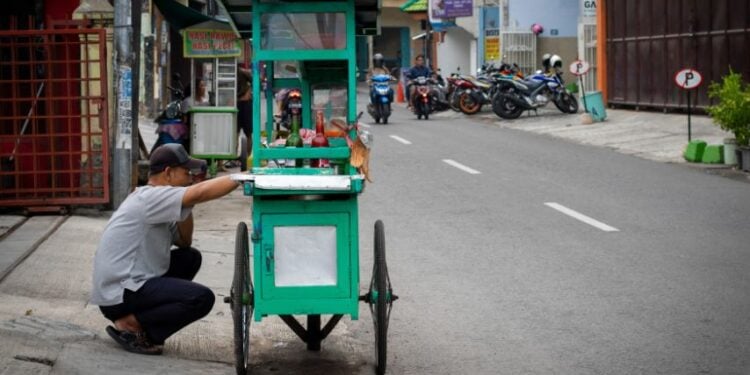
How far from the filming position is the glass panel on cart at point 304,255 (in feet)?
23.2

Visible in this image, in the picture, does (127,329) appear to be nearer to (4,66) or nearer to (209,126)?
(4,66)

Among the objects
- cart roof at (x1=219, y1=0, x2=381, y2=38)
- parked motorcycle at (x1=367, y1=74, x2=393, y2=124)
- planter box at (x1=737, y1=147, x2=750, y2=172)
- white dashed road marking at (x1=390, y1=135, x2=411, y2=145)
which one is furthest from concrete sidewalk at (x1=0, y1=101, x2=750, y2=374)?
parked motorcycle at (x1=367, y1=74, x2=393, y2=124)

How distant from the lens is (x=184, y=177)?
7387mm

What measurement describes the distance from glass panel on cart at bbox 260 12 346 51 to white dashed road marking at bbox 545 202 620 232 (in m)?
6.23

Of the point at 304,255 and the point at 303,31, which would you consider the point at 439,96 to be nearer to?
the point at 303,31

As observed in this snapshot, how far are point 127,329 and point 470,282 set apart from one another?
3591mm

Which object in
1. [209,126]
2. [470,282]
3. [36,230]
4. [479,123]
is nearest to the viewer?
[470,282]

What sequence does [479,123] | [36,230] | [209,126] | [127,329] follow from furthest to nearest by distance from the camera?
[479,123]
[209,126]
[36,230]
[127,329]

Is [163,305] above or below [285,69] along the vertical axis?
below

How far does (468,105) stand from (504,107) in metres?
2.39

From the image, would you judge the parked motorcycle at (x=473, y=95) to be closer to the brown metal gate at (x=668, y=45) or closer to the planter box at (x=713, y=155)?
the brown metal gate at (x=668, y=45)

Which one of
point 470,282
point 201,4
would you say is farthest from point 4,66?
point 201,4

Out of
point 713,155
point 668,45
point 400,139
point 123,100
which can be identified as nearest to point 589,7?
point 668,45

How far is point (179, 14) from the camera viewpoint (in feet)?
62.5
